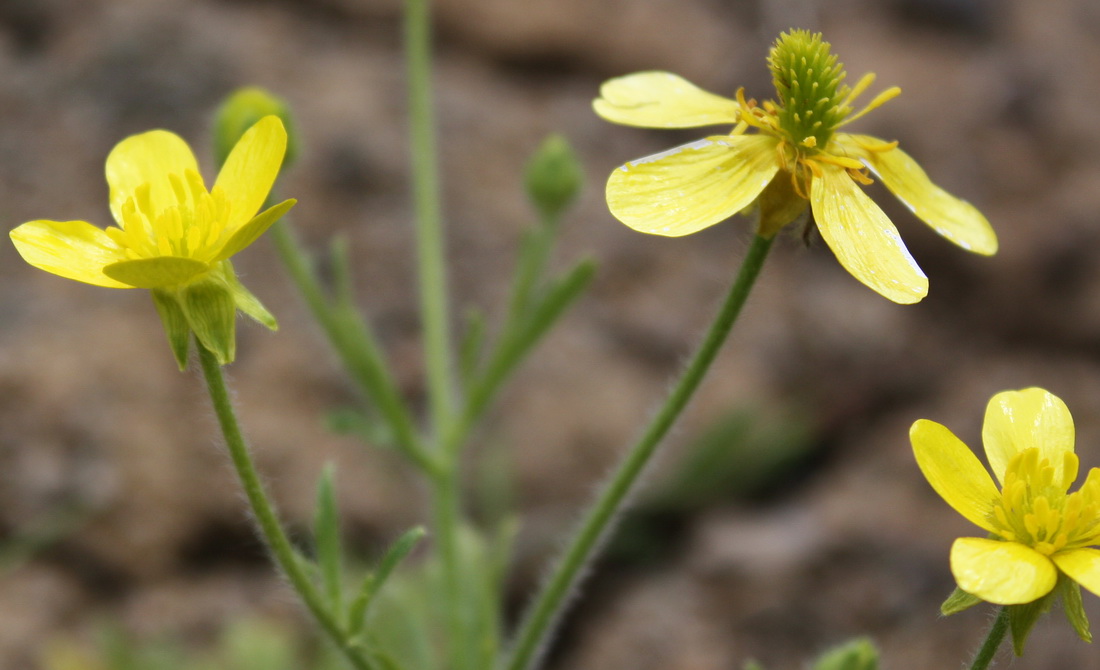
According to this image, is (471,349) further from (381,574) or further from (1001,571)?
(1001,571)

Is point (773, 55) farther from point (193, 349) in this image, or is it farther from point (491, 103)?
point (491, 103)

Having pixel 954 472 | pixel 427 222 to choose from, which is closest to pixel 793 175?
pixel 954 472

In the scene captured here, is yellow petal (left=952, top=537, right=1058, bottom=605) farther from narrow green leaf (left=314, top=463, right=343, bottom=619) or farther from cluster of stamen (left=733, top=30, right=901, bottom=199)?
narrow green leaf (left=314, top=463, right=343, bottom=619)

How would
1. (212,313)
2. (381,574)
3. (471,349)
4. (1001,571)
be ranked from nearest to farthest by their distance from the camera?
(1001,571) < (212,313) < (381,574) < (471,349)

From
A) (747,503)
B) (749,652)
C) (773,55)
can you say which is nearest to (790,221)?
(773,55)

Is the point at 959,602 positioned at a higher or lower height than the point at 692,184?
lower

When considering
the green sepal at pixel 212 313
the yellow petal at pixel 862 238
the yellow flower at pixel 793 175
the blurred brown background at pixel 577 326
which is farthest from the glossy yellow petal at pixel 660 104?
the blurred brown background at pixel 577 326

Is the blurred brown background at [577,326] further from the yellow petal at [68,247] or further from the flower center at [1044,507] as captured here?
the yellow petal at [68,247]
